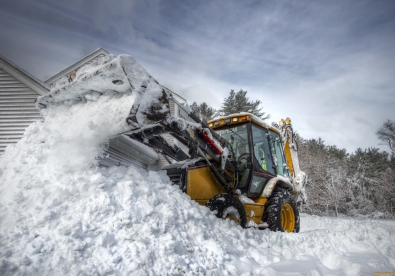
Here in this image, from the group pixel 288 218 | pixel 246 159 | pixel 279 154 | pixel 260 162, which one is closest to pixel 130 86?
pixel 246 159

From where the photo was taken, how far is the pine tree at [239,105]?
77.6 feet

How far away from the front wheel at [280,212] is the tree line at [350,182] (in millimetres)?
11740

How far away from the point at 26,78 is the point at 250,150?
23.1 feet

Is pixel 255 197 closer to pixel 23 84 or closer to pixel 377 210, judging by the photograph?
pixel 23 84

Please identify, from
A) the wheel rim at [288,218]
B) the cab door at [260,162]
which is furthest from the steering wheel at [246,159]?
the wheel rim at [288,218]

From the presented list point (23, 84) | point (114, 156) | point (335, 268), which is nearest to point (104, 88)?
point (114, 156)

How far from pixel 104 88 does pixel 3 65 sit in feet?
21.7

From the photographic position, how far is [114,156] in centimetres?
375

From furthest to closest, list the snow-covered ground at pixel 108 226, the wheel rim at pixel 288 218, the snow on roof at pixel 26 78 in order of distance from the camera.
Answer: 1. the snow on roof at pixel 26 78
2. the wheel rim at pixel 288 218
3. the snow-covered ground at pixel 108 226

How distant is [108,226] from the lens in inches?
84.0

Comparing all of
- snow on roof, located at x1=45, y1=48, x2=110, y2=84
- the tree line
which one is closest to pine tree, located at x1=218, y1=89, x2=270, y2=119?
the tree line

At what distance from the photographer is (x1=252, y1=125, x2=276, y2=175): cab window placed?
4.76 metres

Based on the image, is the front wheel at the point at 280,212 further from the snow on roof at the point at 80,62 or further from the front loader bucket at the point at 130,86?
the snow on roof at the point at 80,62

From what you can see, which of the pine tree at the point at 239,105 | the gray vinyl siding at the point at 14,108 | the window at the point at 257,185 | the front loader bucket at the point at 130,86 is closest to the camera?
the front loader bucket at the point at 130,86
